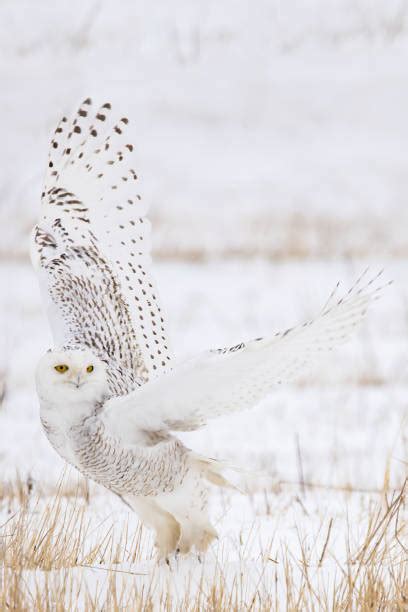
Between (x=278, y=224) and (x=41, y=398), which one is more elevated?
(x=278, y=224)

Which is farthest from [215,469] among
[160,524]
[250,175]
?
[250,175]

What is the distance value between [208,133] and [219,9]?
4018 millimetres

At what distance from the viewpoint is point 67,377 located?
5.05 feet

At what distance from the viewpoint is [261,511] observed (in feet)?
8.72

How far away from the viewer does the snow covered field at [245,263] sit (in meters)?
1.79

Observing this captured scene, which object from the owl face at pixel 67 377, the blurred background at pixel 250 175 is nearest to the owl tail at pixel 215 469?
the owl face at pixel 67 377

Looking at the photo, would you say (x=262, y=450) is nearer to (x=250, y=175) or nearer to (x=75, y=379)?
(x=75, y=379)

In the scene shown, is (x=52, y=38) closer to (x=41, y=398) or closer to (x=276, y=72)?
(x=276, y=72)

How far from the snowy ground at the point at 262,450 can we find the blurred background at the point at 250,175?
26mm

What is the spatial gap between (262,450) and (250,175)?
8.91 metres

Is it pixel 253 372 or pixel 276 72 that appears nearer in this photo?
pixel 253 372

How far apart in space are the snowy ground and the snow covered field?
14 millimetres

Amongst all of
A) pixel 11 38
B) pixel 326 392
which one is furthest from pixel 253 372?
pixel 11 38

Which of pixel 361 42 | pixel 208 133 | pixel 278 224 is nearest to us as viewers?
pixel 278 224
